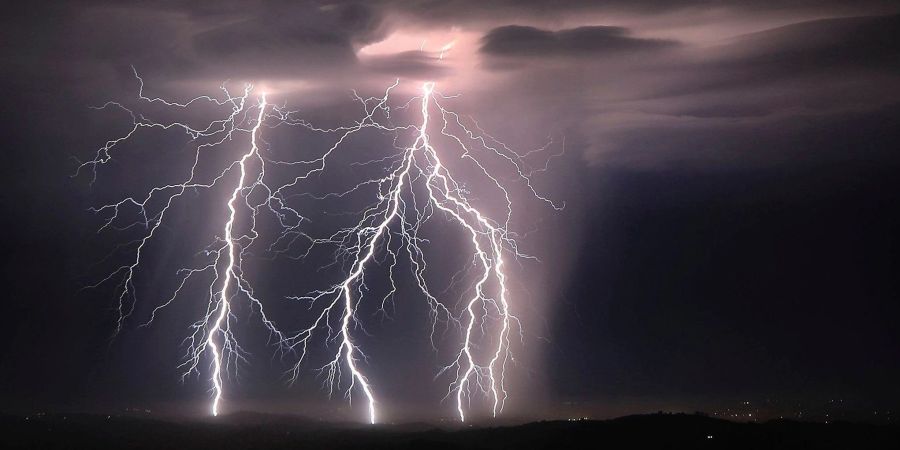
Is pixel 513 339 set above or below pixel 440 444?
above

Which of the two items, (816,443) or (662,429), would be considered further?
(662,429)

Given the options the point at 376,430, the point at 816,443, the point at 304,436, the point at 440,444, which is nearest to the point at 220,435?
the point at 304,436

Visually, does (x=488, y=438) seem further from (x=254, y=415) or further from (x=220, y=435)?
(x=254, y=415)

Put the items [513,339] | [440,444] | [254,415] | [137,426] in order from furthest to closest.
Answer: [513,339], [254,415], [137,426], [440,444]

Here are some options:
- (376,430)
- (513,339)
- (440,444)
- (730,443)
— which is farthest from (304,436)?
(513,339)

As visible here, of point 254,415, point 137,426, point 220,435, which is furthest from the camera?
point 254,415

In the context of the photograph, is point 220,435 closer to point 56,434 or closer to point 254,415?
point 56,434
